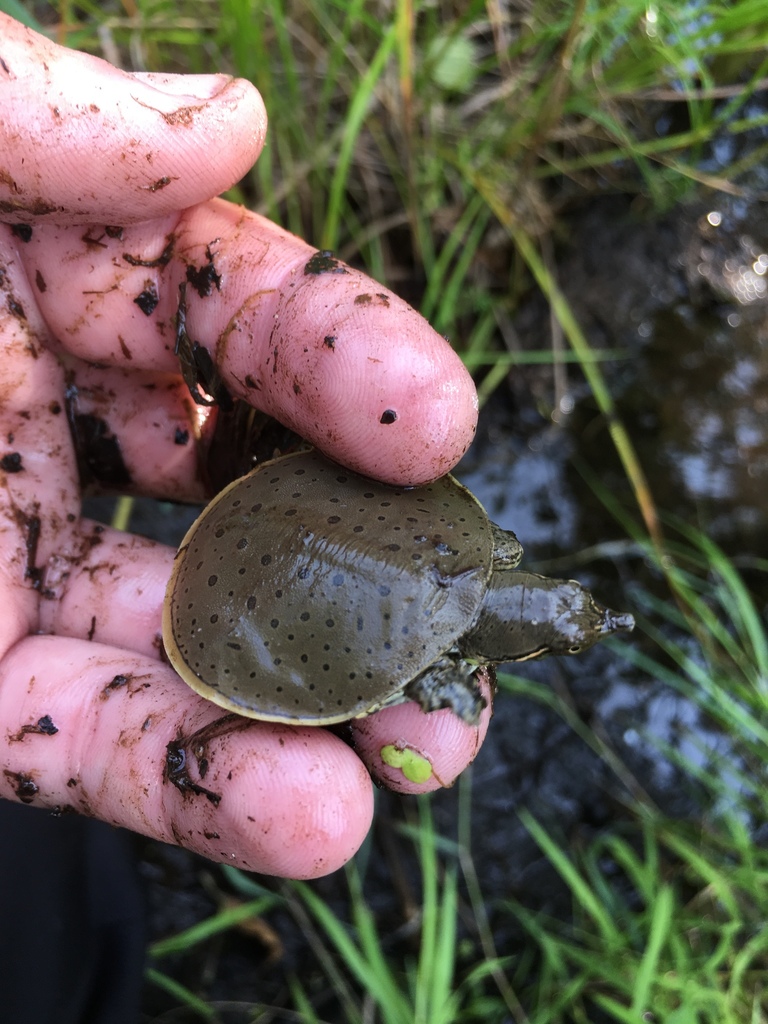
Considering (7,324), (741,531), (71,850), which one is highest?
(7,324)

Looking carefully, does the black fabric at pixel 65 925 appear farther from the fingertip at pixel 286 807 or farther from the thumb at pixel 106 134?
the thumb at pixel 106 134

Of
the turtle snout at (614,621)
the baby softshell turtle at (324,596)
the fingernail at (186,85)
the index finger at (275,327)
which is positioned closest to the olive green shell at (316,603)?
the baby softshell turtle at (324,596)

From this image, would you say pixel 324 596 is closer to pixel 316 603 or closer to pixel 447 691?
pixel 316 603

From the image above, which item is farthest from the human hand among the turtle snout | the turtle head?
the turtle snout

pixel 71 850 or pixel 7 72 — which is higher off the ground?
pixel 7 72

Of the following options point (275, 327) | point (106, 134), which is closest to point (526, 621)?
point (275, 327)

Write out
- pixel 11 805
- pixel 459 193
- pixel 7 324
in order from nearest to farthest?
pixel 7 324 < pixel 11 805 < pixel 459 193

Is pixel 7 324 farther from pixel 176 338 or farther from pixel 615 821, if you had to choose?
pixel 615 821

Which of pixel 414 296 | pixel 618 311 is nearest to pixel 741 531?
pixel 618 311
